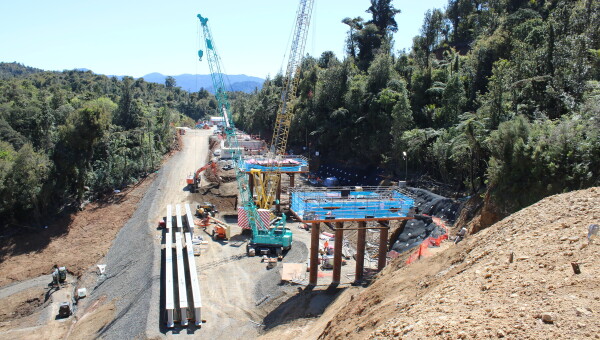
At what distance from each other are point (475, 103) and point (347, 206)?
77.3ft

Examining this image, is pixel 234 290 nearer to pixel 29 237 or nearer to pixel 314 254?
pixel 314 254

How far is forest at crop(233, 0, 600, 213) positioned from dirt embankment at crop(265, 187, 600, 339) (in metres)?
6.43

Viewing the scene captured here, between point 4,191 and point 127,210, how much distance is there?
9.40 meters

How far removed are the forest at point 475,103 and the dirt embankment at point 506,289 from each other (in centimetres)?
643

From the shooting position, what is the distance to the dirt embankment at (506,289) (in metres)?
7.62

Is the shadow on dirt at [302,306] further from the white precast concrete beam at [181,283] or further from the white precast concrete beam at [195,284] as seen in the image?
the white precast concrete beam at [181,283]


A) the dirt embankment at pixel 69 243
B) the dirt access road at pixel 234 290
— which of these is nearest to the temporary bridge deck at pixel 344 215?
the dirt access road at pixel 234 290

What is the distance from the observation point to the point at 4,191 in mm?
34250

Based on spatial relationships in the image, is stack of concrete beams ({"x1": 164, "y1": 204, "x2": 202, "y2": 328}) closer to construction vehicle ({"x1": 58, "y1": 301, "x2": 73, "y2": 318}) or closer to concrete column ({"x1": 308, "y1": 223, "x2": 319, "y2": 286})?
construction vehicle ({"x1": 58, "y1": 301, "x2": 73, "y2": 318})

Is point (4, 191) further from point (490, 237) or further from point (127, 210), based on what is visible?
point (490, 237)

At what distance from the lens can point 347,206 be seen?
865 inches

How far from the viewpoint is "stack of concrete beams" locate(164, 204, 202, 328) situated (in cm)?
1928

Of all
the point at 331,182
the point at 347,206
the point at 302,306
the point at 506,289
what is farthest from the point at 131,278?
the point at 331,182

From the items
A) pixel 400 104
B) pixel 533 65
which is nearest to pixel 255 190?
pixel 400 104
